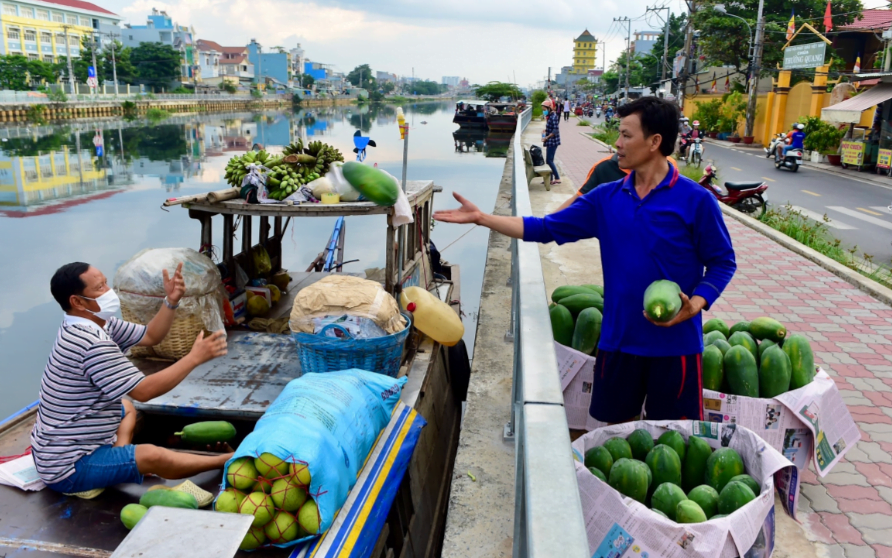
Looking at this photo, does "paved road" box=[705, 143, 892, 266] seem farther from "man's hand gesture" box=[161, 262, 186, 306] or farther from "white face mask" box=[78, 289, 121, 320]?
"white face mask" box=[78, 289, 121, 320]

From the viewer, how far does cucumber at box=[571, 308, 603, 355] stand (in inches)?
130

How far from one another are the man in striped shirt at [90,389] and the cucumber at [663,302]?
A: 1.73 metres

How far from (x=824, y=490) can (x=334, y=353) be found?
2.56 meters

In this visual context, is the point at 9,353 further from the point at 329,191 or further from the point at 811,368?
the point at 811,368

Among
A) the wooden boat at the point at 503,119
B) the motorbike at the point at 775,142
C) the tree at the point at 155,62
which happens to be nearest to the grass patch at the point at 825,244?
the motorbike at the point at 775,142

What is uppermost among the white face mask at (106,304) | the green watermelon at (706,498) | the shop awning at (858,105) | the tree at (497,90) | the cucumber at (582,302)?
the tree at (497,90)

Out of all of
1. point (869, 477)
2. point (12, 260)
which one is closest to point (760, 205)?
point (869, 477)

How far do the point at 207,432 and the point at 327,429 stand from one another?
1.15 m

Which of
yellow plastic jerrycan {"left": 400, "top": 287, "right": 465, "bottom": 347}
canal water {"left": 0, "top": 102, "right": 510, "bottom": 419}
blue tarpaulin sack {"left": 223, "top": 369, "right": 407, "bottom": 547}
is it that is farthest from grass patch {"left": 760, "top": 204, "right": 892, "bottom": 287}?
blue tarpaulin sack {"left": 223, "top": 369, "right": 407, "bottom": 547}

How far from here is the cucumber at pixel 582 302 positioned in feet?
11.6

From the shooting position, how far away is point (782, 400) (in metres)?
2.89

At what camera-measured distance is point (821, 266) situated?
24.5 ft

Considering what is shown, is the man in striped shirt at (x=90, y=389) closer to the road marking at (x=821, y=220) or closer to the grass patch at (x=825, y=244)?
the grass patch at (x=825, y=244)

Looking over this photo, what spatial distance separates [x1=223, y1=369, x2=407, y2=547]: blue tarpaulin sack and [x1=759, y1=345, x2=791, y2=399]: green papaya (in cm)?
178
